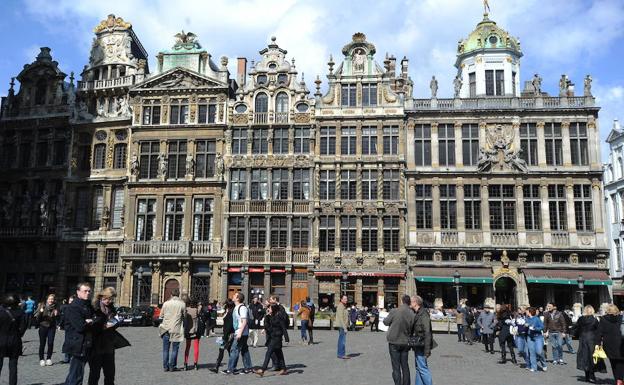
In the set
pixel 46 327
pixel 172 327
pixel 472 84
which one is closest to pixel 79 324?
pixel 172 327

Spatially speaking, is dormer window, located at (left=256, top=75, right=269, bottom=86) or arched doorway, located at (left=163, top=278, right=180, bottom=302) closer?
arched doorway, located at (left=163, top=278, right=180, bottom=302)

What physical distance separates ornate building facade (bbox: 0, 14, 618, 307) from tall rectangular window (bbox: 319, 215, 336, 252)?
3.6 inches

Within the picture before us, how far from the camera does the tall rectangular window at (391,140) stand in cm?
3728

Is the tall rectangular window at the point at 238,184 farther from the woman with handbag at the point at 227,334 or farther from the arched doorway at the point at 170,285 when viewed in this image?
the woman with handbag at the point at 227,334

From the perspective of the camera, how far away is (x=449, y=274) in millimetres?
34594

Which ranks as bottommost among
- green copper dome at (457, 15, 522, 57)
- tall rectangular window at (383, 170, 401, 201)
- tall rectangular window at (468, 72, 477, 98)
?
tall rectangular window at (383, 170, 401, 201)

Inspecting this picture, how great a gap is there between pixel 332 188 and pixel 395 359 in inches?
1059

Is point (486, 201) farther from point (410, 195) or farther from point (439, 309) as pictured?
point (439, 309)

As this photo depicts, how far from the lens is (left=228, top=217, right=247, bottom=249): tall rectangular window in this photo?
37.4 meters

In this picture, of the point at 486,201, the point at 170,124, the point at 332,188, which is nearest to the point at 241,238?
the point at 332,188

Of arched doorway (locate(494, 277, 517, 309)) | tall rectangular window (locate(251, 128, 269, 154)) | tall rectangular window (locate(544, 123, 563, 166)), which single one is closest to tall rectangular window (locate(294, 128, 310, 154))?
tall rectangular window (locate(251, 128, 269, 154))

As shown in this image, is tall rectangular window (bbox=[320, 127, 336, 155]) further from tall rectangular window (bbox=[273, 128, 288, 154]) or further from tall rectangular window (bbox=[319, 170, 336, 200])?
tall rectangular window (bbox=[273, 128, 288, 154])

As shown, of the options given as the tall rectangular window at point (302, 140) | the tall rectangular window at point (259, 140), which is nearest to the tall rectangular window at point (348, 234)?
the tall rectangular window at point (302, 140)

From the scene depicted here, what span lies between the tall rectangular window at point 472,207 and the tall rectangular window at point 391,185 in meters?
4.32
